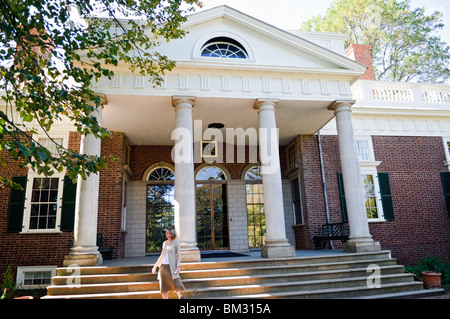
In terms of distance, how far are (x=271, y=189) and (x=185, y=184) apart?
237 cm

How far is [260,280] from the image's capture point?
7.59 m

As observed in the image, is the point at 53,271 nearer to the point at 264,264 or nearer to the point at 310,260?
the point at 264,264

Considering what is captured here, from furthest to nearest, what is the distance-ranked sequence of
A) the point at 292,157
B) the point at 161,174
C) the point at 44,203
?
1. the point at 292,157
2. the point at 161,174
3. the point at 44,203

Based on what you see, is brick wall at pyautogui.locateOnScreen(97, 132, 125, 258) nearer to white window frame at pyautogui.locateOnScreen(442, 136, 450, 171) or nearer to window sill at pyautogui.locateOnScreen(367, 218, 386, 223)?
window sill at pyautogui.locateOnScreen(367, 218, 386, 223)

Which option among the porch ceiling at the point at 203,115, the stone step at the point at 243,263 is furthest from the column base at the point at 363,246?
the porch ceiling at the point at 203,115

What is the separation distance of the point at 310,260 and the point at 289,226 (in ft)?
17.7

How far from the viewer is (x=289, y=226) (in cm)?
1394

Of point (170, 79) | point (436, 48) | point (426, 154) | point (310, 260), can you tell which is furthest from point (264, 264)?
point (436, 48)

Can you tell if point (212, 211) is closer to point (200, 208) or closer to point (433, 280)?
point (200, 208)

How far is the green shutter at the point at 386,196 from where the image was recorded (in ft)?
42.8

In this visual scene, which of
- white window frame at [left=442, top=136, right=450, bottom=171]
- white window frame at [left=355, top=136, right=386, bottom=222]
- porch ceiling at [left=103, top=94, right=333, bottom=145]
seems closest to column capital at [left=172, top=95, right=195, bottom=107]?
porch ceiling at [left=103, top=94, right=333, bottom=145]

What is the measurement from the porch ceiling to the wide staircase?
15.1ft

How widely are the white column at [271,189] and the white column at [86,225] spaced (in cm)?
438

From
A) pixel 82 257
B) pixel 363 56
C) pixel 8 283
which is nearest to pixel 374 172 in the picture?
pixel 363 56
